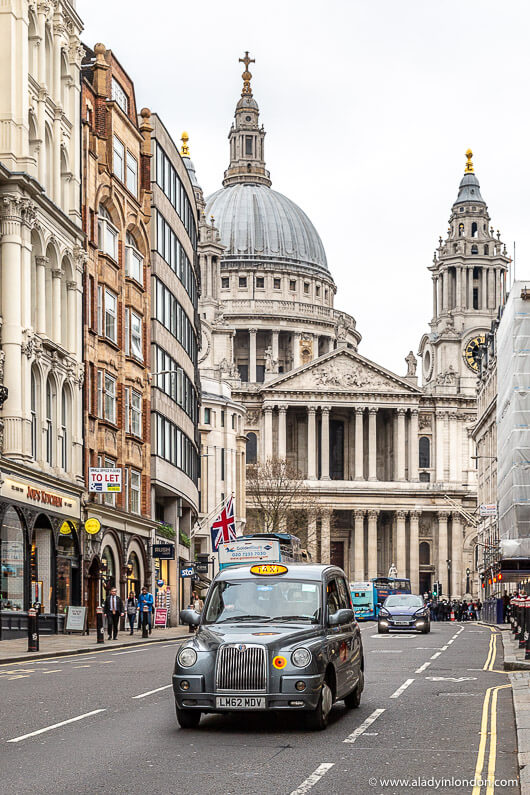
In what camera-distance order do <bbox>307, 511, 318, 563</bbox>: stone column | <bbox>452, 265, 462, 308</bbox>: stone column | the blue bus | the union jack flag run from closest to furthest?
1. the union jack flag
2. the blue bus
3. <bbox>307, 511, 318, 563</bbox>: stone column
4. <bbox>452, 265, 462, 308</bbox>: stone column

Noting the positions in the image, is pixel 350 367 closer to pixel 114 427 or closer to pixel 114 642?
pixel 114 427

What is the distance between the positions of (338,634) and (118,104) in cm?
4249

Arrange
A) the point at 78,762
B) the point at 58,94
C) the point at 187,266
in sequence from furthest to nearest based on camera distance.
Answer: the point at 187,266 → the point at 58,94 → the point at 78,762

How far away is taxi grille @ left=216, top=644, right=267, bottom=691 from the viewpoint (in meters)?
15.6

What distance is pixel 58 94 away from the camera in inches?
1887

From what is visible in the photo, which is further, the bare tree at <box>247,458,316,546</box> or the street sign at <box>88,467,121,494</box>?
the bare tree at <box>247,458,316,546</box>

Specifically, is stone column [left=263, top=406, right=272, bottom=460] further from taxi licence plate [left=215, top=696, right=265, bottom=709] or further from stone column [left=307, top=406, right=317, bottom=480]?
taxi licence plate [left=215, top=696, right=265, bottom=709]

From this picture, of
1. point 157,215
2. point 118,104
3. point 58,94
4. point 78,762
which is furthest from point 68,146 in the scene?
point 78,762

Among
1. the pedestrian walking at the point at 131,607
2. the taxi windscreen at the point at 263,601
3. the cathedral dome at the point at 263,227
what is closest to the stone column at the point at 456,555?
the cathedral dome at the point at 263,227

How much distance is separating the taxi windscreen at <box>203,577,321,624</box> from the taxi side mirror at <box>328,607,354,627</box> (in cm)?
25

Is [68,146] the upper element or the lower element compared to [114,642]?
upper

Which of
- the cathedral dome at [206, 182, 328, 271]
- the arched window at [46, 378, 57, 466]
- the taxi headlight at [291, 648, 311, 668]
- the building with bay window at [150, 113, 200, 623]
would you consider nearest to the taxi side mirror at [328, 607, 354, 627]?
the taxi headlight at [291, 648, 311, 668]

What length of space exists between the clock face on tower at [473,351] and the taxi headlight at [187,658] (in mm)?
131298

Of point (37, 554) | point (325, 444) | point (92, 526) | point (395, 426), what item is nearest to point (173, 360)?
point (92, 526)
